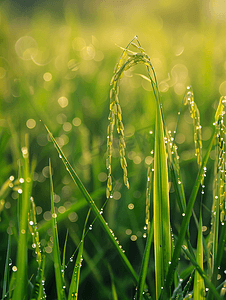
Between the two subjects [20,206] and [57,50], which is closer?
[20,206]

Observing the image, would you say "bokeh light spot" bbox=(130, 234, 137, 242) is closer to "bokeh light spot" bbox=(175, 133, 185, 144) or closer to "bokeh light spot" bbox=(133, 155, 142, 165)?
"bokeh light spot" bbox=(133, 155, 142, 165)

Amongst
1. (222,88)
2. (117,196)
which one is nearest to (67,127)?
(117,196)

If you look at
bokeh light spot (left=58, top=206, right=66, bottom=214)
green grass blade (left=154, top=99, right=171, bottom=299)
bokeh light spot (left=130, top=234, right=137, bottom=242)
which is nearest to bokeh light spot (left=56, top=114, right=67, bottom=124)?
bokeh light spot (left=58, top=206, right=66, bottom=214)

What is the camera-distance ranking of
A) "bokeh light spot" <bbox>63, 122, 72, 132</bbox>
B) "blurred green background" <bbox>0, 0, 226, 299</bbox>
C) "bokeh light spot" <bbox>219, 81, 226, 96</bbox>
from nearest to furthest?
1. "blurred green background" <bbox>0, 0, 226, 299</bbox>
2. "bokeh light spot" <bbox>63, 122, 72, 132</bbox>
3. "bokeh light spot" <bbox>219, 81, 226, 96</bbox>

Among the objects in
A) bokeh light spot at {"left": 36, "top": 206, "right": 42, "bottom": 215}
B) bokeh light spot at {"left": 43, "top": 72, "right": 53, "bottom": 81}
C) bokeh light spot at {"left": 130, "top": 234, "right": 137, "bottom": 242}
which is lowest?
A: bokeh light spot at {"left": 130, "top": 234, "right": 137, "bottom": 242}

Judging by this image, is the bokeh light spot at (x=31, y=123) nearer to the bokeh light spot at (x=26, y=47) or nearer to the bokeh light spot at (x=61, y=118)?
the bokeh light spot at (x=61, y=118)

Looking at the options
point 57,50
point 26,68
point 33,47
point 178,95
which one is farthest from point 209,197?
point 33,47

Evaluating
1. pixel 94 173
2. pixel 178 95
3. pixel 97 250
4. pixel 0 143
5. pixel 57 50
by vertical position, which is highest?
pixel 57 50

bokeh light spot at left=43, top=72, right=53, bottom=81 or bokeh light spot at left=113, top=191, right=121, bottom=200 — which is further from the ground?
bokeh light spot at left=43, top=72, right=53, bottom=81

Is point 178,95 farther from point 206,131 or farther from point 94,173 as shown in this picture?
point 94,173
